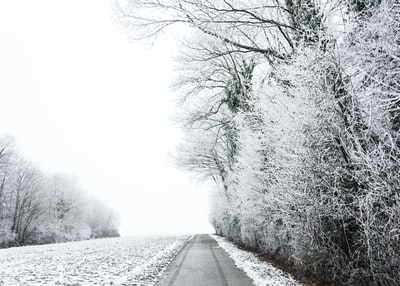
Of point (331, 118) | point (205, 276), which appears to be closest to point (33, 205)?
point (205, 276)

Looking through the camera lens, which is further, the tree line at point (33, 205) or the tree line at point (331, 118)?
the tree line at point (33, 205)

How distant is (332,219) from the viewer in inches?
245

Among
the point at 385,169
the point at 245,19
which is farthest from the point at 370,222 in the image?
the point at 245,19

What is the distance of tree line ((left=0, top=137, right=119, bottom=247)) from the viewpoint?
126ft

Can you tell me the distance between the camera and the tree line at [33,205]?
1507 inches

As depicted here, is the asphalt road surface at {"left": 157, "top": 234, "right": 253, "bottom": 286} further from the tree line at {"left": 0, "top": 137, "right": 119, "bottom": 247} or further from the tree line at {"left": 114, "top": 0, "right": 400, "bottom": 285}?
the tree line at {"left": 0, "top": 137, "right": 119, "bottom": 247}

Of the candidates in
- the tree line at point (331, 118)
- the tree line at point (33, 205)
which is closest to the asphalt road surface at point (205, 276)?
the tree line at point (331, 118)

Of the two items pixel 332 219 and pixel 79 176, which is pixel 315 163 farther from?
pixel 79 176

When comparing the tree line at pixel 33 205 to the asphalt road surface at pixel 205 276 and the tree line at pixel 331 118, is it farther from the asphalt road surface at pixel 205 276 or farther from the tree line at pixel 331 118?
the tree line at pixel 331 118

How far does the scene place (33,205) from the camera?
45.4 m

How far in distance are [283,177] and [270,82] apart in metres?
4.41

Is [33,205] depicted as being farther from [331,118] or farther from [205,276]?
[331,118]

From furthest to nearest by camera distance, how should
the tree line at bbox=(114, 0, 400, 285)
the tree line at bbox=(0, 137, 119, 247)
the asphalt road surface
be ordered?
the tree line at bbox=(0, 137, 119, 247) < the asphalt road surface < the tree line at bbox=(114, 0, 400, 285)

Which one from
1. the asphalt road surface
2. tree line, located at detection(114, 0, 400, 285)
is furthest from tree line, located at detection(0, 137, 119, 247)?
tree line, located at detection(114, 0, 400, 285)
